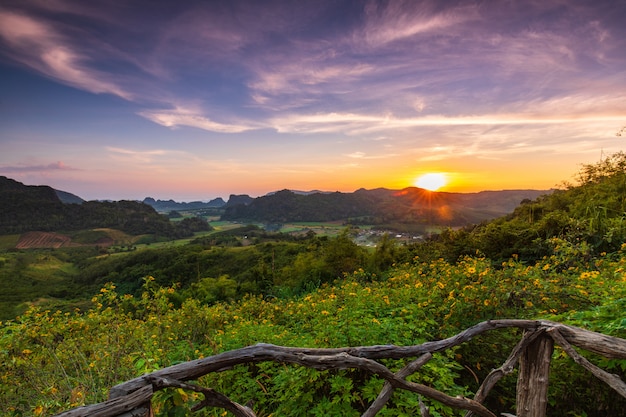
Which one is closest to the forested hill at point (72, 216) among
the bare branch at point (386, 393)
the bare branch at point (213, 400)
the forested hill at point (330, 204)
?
Result: the forested hill at point (330, 204)

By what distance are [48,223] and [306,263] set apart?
138505 mm

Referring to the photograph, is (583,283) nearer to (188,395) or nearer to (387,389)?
(387,389)

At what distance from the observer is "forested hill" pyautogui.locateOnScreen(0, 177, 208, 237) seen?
365 feet

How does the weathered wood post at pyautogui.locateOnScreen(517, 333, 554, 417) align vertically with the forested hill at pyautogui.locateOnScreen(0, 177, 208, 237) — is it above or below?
above

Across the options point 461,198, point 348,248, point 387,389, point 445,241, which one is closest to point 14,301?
point 348,248

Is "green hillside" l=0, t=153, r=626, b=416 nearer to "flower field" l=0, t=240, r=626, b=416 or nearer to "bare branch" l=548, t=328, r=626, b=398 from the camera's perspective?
"flower field" l=0, t=240, r=626, b=416

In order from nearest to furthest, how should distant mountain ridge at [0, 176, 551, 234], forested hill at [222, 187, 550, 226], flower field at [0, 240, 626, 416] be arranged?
flower field at [0, 240, 626, 416], forested hill at [222, 187, 550, 226], distant mountain ridge at [0, 176, 551, 234]

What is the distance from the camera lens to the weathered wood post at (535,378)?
1.12 meters

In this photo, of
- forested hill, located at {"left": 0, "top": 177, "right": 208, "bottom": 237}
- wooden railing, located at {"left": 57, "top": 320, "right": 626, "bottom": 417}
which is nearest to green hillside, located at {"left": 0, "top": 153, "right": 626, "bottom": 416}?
wooden railing, located at {"left": 57, "top": 320, "right": 626, "bottom": 417}

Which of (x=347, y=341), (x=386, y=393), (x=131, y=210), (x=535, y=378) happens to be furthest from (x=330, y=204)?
(x=386, y=393)

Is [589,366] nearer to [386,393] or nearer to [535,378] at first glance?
[535,378]

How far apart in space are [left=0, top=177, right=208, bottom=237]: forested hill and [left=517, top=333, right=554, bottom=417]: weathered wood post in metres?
117

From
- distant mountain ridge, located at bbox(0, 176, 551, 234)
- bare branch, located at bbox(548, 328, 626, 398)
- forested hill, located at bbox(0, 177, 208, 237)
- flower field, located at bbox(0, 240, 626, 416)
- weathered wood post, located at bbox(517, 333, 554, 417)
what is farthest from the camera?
distant mountain ridge, located at bbox(0, 176, 551, 234)

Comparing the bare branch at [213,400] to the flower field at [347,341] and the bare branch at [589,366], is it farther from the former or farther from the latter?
the flower field at [347,341]
